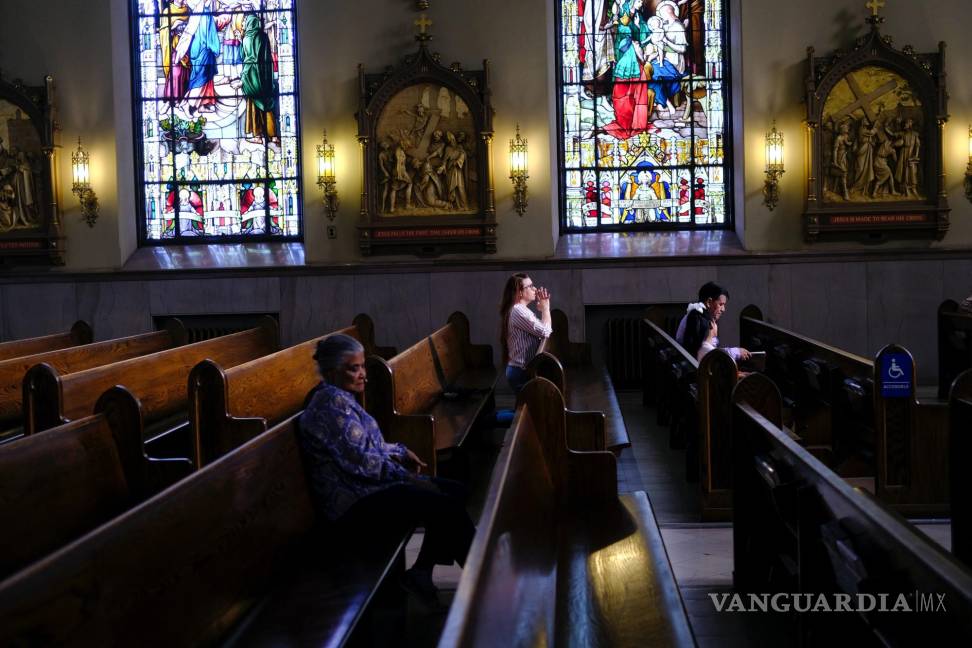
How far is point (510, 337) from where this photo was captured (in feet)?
21.9

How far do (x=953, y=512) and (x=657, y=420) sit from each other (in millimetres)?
4504

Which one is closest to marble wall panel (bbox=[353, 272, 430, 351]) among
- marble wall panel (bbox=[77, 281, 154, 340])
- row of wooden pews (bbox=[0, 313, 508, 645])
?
marble wall panel (bbox=[77, 281, 154, 340])

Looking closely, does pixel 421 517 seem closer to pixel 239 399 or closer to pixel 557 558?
pixel 557 558

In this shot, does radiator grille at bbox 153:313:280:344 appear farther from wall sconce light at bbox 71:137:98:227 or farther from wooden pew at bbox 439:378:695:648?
wooden pew at bbox 439:378:695:648

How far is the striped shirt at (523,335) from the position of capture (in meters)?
6.58

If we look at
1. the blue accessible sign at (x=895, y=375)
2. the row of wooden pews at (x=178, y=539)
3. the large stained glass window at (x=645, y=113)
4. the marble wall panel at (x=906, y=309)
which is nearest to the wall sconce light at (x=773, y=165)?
the large stained glass window at (x=645, y=113)

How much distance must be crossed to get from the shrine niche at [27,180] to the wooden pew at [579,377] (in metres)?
5.69

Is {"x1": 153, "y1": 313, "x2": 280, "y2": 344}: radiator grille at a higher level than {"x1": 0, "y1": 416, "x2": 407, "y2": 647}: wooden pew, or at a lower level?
higher

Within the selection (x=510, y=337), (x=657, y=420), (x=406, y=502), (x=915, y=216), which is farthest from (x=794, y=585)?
(x=915, y=216)

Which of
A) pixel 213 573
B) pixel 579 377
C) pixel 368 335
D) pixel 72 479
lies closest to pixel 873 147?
pixel 579 377

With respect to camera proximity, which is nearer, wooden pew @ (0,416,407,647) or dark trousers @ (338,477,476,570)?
wooden pew @ (0,416,407,647)

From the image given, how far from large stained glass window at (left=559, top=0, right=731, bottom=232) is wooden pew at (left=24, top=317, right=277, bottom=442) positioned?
4.62 metres

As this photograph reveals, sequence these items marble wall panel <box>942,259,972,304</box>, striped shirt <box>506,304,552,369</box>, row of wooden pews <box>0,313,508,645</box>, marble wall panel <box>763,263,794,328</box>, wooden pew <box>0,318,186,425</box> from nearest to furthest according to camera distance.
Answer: row of wooden pews <box>0,313,508,645</box>
wooden pew <box>0,318,186,425</box>
striped shirt <box>506,304,552,369</box>
marble wall panel <box>942,259,972,304</box>
marble wall panel <box>763,263,794,328</box>

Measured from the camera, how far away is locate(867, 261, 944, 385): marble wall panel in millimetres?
9586
